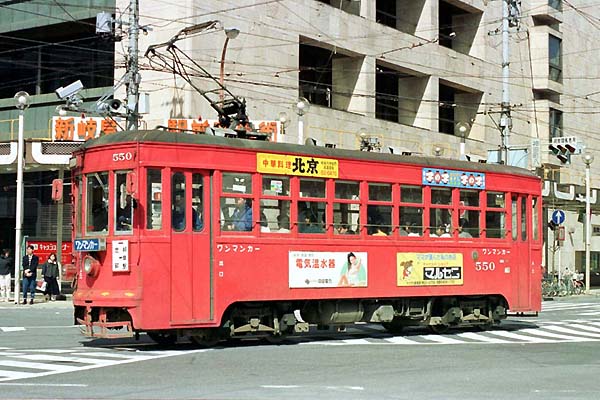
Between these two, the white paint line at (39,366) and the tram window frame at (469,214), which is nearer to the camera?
the white paint line at (39,366)

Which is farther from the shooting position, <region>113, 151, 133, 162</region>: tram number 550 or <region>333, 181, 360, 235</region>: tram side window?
<region>333, 181, 360, 235</region>: tram side window

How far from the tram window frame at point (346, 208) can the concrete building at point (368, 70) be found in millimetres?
9183

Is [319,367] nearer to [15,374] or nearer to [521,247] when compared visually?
[15,374]

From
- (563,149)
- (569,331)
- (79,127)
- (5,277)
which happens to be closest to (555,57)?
(563,149)

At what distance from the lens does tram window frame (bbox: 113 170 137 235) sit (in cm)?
1545

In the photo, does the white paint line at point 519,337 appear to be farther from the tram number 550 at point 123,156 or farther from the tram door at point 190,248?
the tram number 550 at point 123,156

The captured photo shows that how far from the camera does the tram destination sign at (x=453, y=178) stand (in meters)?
18.7

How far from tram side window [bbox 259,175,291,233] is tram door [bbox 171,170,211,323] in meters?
1.10

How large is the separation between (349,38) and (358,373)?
91.8ft

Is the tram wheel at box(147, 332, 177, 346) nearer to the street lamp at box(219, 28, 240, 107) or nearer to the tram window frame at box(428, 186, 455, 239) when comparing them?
the tram window frame at box(428, 186, 455, 239)

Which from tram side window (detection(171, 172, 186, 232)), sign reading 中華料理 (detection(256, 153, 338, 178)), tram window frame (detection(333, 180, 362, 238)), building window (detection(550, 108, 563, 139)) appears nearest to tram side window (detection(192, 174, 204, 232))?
tram side window (detection(171, 172, 186, 232))

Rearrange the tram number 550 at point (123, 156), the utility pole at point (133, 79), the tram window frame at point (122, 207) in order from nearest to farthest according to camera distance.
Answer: the tram window frame at point (122, 207) < the tram number 550 at point (123, 156) < the utility pole at point (133, 79)

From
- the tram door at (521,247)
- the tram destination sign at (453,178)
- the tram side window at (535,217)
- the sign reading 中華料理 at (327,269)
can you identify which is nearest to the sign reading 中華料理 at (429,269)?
the sign reading 中華料理 at (327,269)

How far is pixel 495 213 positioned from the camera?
65.3 feet
